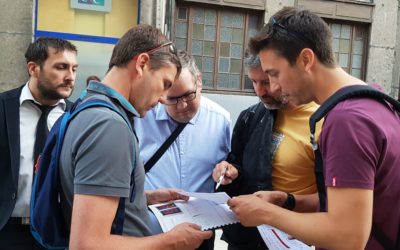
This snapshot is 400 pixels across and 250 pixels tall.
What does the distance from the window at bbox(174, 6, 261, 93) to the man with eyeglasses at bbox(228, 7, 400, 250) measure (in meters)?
7.39

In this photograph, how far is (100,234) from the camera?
4.24 feet

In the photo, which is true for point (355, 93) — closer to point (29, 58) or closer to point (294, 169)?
point (294, 169)

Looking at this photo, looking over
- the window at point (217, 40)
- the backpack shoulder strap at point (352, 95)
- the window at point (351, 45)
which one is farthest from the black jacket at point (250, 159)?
the window at point (351, 45)

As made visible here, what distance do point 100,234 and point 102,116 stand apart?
1.23 ft

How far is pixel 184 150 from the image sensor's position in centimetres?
259

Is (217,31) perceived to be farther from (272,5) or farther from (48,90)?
(48,90)

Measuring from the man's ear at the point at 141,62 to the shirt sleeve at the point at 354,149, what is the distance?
0.73 meters

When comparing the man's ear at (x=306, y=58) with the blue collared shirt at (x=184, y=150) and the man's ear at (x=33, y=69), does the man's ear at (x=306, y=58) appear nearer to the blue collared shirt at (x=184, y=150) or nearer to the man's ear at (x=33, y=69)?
the blue collared shirt at (x=184, y=150)

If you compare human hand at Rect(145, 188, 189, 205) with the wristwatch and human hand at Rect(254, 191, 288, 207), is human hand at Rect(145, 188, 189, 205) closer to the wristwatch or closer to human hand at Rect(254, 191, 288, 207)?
human hand at Rect(254, 191, 288, 207)

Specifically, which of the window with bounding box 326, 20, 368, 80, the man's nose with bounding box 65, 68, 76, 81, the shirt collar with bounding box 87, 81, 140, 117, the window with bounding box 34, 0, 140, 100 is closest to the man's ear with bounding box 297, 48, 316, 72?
the shirt collar with bounding box 87, 81, 140, 117

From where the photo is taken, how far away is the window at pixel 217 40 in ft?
28.9

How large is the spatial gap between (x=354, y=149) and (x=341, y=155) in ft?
0.15

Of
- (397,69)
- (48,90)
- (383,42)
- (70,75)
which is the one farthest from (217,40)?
(48,90)

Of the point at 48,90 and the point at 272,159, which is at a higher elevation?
the point at 48,90
